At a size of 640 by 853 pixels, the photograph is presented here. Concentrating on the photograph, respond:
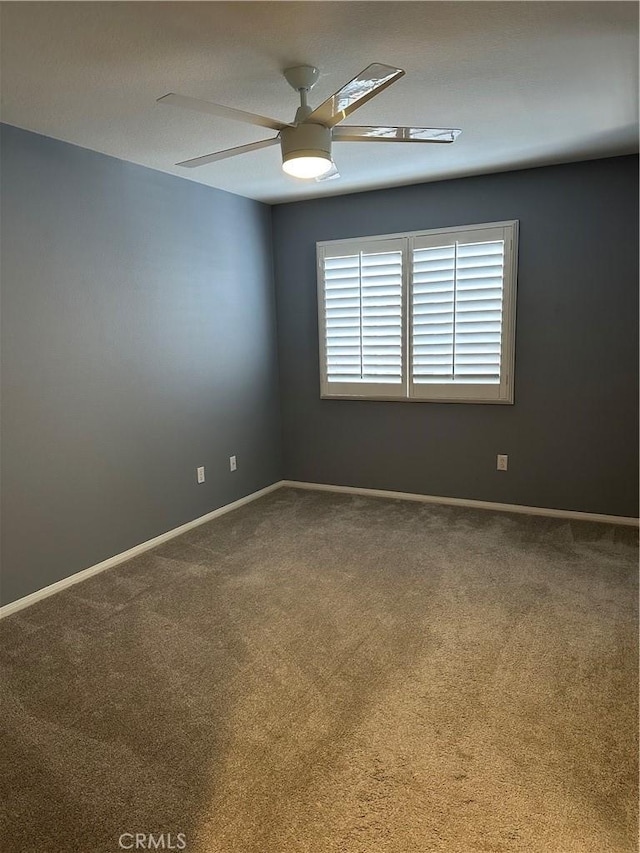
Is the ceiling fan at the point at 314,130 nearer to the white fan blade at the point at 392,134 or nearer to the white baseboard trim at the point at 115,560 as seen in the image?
the white fan blade at the point at 392,134

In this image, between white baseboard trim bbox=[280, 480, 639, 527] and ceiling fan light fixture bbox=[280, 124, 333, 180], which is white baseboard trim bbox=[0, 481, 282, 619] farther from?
ceiling fan light fixture bbox=[280, 124, 333, 180]

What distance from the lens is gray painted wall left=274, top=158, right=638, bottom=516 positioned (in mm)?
3727

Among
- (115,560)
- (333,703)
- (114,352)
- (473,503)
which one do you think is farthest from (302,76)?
(473,503)

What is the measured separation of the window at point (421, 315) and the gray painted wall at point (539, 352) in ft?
0.35

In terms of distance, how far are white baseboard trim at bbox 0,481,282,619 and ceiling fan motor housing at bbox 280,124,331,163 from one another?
2.56 meters

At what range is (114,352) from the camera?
3.43 meters

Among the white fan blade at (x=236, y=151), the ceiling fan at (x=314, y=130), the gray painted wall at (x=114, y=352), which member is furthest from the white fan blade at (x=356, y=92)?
the gray painted wall at (x=114, y=352)

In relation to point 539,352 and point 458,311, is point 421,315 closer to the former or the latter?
point 458,311

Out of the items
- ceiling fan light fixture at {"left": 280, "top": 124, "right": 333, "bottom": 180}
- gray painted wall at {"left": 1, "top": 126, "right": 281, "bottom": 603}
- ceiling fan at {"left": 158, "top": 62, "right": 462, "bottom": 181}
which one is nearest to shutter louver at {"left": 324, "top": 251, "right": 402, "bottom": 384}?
gray painted wall at {"left": 1, "top": 126, "right": 281, "bottom": 603}

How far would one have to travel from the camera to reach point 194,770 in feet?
6.07

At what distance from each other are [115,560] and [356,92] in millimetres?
2903

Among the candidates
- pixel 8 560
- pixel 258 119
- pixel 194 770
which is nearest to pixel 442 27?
pixel 258 119

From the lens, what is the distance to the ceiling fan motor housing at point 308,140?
214 cm

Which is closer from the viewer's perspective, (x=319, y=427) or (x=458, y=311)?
(x=458, y=311)
